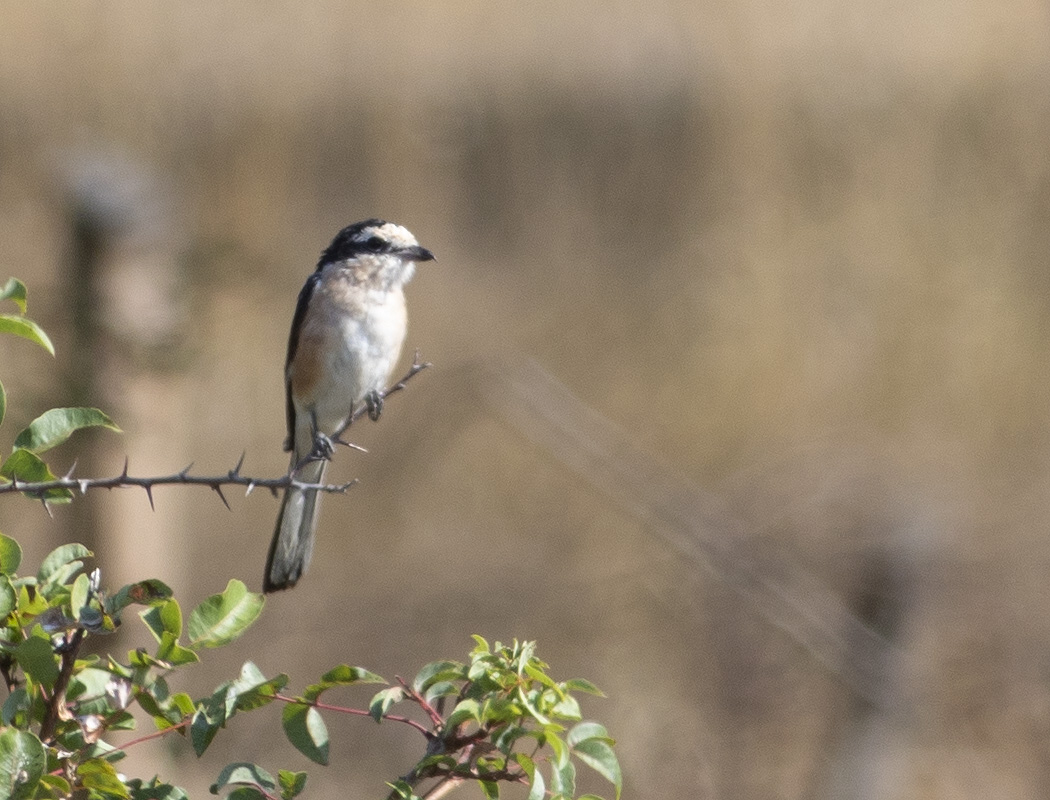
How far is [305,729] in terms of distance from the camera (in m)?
1.88

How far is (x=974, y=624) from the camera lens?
5.93 metres

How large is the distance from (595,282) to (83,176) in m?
6.80

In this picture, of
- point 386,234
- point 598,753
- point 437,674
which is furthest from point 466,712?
point 386,234

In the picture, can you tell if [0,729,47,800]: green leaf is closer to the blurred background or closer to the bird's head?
the bird's head

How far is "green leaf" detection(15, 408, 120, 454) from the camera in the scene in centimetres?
183

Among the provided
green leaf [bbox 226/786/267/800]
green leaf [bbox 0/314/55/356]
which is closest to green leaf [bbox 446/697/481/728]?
green leaf [bbox 226/786/267/800]

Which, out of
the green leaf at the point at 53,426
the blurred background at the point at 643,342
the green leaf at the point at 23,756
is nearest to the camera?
the green leaf at the point at 23,756

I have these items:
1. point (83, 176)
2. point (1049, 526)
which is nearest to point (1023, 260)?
point (1049, 526)

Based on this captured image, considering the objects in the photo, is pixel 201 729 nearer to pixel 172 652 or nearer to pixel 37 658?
pixel 172 652

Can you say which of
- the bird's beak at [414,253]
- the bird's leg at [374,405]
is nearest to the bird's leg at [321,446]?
the bird's leg at [374,405]

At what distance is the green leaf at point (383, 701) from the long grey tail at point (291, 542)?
1.52 meters

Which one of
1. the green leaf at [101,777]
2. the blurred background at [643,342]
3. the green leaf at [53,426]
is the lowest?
the blurred background at [643,342]

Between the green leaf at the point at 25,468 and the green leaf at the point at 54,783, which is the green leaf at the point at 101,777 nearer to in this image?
the green leaf at the point at 54,783

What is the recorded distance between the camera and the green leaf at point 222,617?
180 cm
